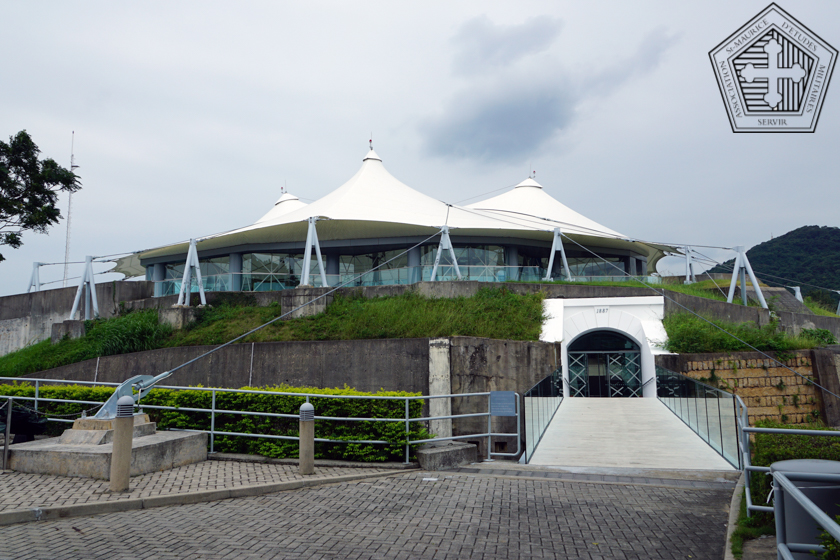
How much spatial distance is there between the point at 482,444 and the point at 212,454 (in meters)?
6.20

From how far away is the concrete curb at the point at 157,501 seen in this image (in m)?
5.73

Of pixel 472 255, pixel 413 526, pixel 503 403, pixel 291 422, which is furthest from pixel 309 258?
pixel 413 526

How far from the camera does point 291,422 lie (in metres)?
8.85

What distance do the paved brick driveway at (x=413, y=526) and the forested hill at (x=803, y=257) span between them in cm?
6624

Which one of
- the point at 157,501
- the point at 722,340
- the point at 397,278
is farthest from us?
the point at 397,278

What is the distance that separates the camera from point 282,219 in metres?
25.7

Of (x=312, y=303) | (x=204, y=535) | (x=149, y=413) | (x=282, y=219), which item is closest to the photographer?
(x=204, y=535)

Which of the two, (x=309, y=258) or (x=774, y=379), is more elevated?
(x=309, y=258)

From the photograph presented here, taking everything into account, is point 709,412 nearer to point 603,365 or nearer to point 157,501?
point 157,501

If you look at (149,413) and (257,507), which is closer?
(257,507)

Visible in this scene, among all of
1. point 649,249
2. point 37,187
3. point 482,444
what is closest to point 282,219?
point 37,187

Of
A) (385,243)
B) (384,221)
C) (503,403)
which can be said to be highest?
(384,221)

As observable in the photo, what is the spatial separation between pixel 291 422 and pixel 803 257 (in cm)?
7988

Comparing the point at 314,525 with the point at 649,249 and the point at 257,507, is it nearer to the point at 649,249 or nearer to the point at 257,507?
the point at 257,507
